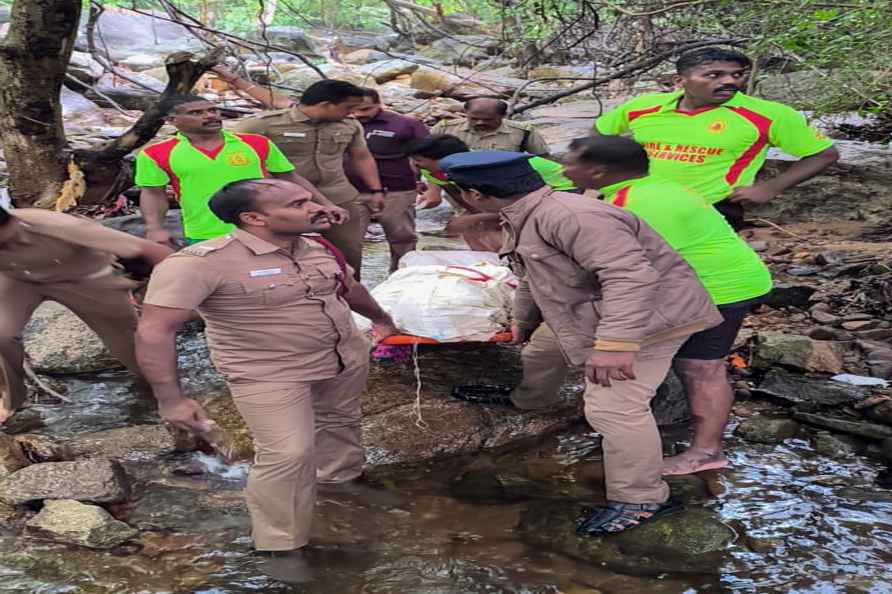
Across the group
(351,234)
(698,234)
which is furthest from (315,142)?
(698,234)

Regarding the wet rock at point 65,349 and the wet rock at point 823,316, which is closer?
the wet rock at point 65,349

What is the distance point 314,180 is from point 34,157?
6.78 feet

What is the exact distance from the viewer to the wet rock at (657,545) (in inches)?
138

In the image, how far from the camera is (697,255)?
3812mm

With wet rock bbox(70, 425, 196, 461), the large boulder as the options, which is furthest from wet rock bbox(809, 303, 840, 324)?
the large boulder

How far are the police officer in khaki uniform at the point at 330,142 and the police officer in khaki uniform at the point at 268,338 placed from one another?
7.05 ft

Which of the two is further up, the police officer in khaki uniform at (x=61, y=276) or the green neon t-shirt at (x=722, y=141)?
the green neon t-shirt at (x=722, y=141)

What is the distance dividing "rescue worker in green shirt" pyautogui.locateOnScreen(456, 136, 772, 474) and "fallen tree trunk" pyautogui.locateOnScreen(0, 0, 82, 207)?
3752mm

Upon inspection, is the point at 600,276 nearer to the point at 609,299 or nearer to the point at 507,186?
the point at 609,299

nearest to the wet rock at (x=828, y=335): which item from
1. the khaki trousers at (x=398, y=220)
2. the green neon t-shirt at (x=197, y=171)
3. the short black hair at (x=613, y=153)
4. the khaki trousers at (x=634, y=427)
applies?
the khaki trousers at (x=634, y=427)

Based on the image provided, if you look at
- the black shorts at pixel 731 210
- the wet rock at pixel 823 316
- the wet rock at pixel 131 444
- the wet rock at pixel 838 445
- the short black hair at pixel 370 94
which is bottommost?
the wet rock at pixel 131 444

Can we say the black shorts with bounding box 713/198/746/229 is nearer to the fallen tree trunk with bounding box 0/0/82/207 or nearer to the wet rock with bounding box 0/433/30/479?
the wet rock with bounding box 0/433/30/479

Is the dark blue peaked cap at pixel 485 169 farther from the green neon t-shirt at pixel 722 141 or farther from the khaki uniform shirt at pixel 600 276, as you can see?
the green neon t-shirt at pixel 722 141

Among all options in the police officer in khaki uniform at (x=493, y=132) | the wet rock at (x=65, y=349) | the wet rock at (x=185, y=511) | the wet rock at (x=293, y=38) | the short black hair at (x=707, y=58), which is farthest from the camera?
the wet rock at (x=293, y=38)
